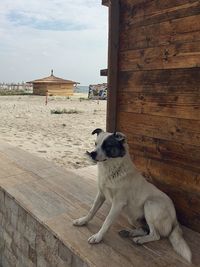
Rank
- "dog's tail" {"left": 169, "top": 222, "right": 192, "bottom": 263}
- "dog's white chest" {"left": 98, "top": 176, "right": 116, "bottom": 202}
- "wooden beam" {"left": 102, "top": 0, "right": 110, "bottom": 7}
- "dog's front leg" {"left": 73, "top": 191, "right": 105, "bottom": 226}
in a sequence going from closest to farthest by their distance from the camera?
"dog's tail" {"left": 169, "top": 222, "right": 192, "bottom": 263}, "dog's white chest" {"left": 98, "top": 176, "right": 116, "bottom": 202}, "dog's front leg" {"left": 73, "top": 191, "right": 105, "bottom": 226}, "wooden beam" {"left": 102, "top": 0, "right": 110, "bottom": 7}

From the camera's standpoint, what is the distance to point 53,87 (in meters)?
31.8

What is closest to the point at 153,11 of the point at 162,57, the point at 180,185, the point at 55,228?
the point at 162,57

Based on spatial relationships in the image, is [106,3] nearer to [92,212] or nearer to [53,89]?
[92,212]

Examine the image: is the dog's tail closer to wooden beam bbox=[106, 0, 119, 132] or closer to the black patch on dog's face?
the black patch on dog's face

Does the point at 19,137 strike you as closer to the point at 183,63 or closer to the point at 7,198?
the point at 7,198

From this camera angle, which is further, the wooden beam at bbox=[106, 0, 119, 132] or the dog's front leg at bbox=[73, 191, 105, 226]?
the wooden beam at bbox=[106, 0, 119, 132]

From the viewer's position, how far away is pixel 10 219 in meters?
3.49

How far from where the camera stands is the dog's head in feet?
7.47

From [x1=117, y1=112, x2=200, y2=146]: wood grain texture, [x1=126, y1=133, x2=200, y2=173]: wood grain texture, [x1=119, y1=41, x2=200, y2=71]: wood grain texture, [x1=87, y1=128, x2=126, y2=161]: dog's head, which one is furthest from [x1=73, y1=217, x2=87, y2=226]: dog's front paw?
[x1=119, y1=41, x2=200, y2=71]: wood grain texture

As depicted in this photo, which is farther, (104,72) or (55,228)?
(104,72)

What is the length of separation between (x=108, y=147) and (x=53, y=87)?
30.3m

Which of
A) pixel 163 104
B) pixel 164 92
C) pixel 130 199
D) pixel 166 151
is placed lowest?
pixel 130 199

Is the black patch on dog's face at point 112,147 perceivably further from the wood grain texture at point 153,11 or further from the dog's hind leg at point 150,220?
the wood grain texture at point 153,11

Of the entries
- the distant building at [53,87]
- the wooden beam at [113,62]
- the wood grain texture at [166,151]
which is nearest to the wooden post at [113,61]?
the wooden beam at [113,62]
